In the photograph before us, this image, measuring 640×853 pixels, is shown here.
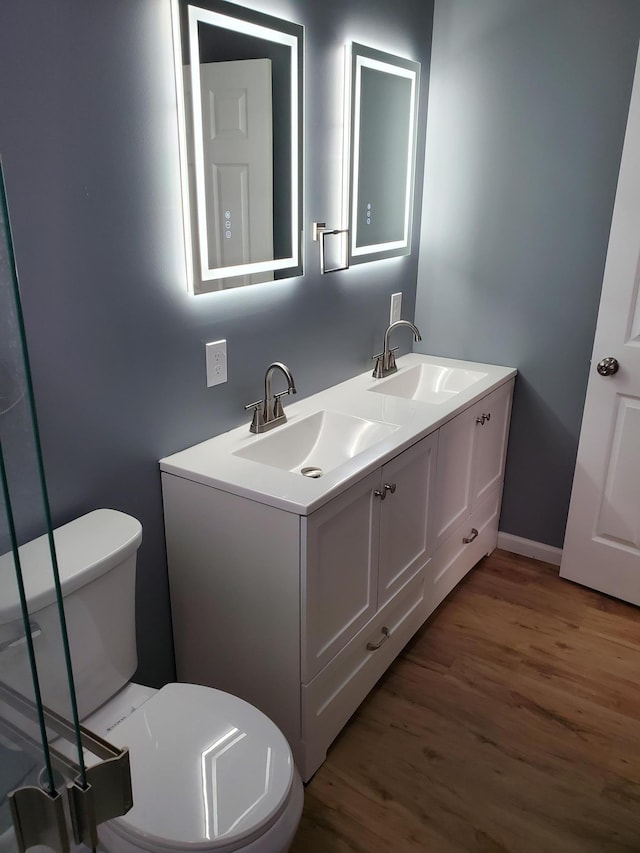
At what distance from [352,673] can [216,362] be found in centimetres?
96

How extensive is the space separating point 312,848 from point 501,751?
61 centimetres

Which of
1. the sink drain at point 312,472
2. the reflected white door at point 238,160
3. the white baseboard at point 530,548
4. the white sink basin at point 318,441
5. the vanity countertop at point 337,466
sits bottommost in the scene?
the white baseboard at point 530,548

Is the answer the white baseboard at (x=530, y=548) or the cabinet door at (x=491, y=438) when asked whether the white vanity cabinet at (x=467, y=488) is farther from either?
the white baseboard at (x=530, y=548)

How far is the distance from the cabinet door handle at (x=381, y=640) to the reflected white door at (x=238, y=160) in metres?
1.11

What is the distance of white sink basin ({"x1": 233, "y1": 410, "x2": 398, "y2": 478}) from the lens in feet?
6.40

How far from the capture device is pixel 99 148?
56.4 inches

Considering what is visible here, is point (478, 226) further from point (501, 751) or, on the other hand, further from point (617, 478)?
point (501, 751)

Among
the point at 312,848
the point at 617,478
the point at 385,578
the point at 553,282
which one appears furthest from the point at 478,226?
the point at 312,848

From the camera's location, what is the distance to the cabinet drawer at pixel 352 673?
1728mm

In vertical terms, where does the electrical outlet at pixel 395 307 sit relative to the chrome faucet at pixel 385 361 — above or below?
above

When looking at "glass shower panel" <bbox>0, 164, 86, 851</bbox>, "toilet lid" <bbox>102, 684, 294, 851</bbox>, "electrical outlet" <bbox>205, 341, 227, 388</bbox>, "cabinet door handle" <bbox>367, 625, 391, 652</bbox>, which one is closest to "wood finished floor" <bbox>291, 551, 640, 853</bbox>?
"cabinet door handle" <bbox>367, 625, 391, 652</bbox>

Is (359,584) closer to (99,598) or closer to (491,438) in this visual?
(99,598)

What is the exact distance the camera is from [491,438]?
256 cm

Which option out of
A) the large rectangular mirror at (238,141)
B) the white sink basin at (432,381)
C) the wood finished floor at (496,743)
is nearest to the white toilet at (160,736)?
the wood finished floor at (496,743)
